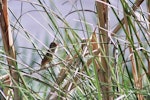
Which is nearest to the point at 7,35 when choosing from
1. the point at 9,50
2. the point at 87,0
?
the point at 9,50

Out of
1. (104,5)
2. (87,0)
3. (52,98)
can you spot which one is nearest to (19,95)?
(52,98)

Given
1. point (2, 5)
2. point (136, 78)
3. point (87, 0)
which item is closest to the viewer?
point (2, 5)

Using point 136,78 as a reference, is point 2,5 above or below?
above

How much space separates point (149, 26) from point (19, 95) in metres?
0.21

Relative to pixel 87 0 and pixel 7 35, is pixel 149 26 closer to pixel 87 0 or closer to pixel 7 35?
pixel 7 35

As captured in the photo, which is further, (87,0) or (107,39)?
(87,0)

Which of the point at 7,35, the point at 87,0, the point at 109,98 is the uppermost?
the point at 87,0

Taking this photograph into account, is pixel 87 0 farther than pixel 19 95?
Yes

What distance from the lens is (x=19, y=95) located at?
0.57m

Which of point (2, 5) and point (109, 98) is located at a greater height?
point (2, 5)

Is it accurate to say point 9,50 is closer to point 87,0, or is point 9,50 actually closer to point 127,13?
point 127,13

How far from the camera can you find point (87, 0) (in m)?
2.36

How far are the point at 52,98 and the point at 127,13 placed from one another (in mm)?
162

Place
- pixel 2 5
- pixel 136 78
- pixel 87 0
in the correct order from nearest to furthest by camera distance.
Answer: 1. pixel 2 5
2. pixel 136 78
3. pixel 87 0
